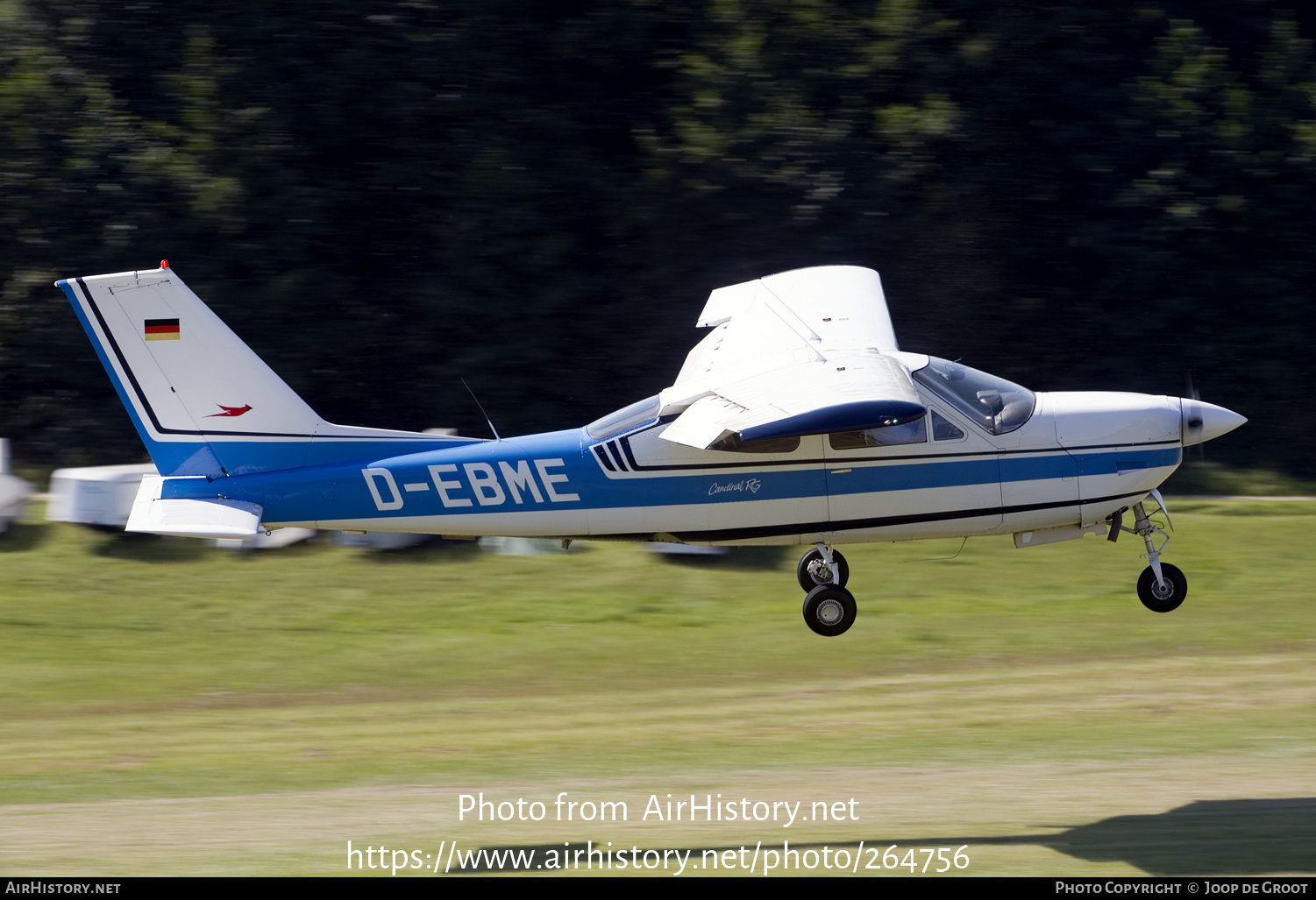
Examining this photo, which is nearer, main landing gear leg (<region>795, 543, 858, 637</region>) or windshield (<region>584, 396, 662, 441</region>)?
windshield (<region>584, 396, 662, 441</region>)

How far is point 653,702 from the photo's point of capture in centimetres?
1523

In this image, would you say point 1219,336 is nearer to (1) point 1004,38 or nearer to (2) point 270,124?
(1) point 1004,38

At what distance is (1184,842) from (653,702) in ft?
18.8

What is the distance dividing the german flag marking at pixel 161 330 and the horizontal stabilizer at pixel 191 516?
1191 mm

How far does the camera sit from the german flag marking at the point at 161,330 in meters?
12.2

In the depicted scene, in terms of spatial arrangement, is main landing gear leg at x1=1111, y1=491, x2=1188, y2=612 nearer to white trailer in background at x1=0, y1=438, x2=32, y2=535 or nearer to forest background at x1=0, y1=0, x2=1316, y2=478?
forest background at x1=0, y1=0, x2=1316, y2=478

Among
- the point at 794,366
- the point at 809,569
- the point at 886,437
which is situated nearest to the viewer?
the point at 794,366

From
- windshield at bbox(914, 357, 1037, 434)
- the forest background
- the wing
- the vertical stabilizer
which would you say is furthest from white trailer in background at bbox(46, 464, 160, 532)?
windshield at bbox(914, 357, 1037, 434)

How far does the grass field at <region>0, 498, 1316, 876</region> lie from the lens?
11.9 meters

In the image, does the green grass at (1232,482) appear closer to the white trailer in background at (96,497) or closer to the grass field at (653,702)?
the grass field at (653,702)

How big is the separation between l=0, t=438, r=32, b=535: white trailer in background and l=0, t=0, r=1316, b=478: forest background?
4710mm

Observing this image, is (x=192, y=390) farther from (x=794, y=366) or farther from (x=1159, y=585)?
(x=1159, y=585)

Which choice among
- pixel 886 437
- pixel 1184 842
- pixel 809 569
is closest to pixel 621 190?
pixel 809 569

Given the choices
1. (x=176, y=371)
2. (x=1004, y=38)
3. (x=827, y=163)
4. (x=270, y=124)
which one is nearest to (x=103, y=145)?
(x=270, y=124)
